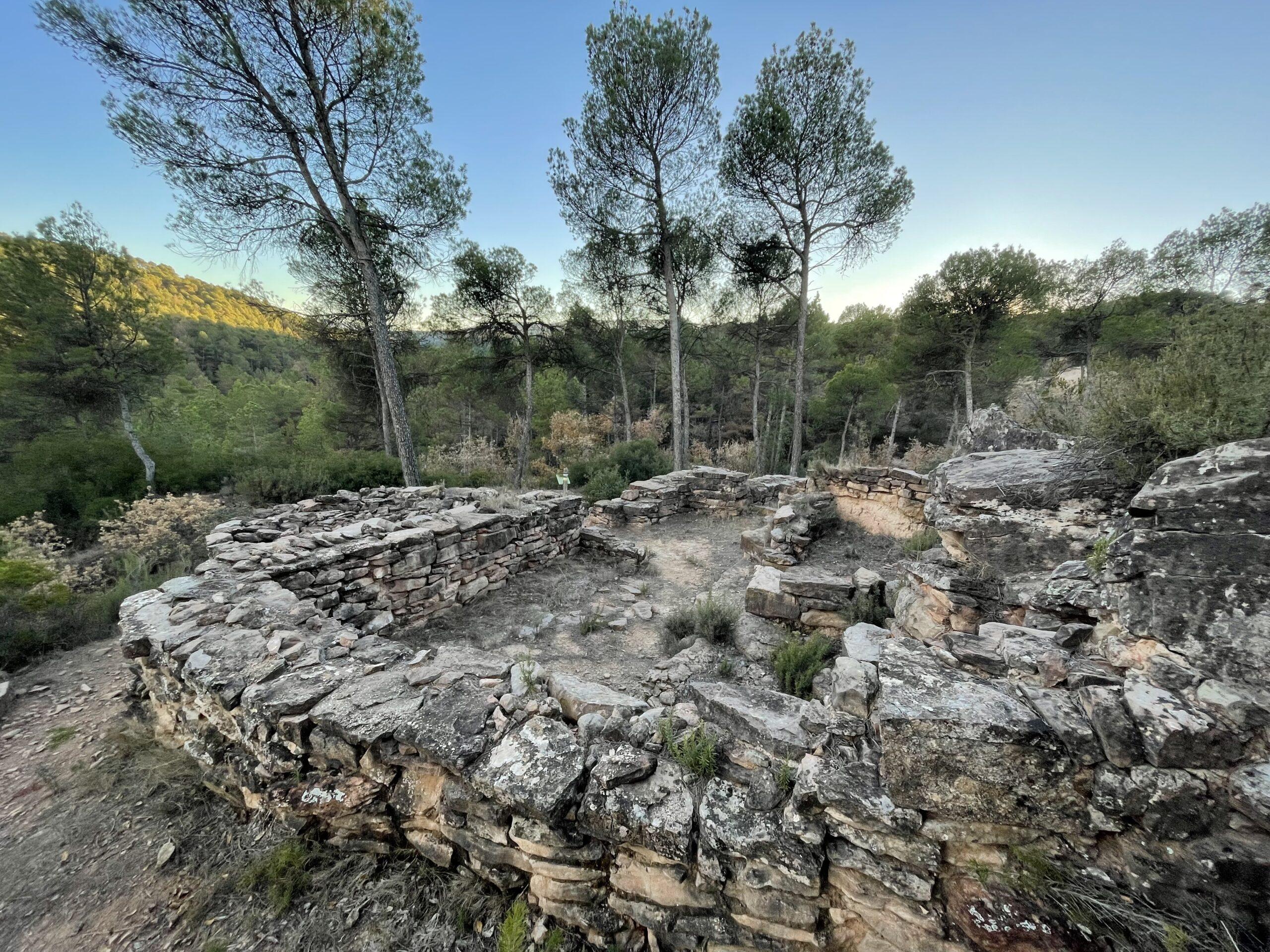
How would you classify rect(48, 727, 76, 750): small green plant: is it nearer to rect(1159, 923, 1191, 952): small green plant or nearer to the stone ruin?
the stone ruin

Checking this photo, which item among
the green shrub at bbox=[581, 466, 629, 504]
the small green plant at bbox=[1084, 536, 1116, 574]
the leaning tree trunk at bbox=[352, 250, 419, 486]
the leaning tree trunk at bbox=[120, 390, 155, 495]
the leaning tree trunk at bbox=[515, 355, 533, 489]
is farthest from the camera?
the leaning tree trunk at bbox=[515, 355, 533, 489]

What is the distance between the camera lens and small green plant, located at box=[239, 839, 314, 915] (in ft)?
5.93

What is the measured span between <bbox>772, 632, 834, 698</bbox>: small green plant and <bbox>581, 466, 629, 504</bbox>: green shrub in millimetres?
7173

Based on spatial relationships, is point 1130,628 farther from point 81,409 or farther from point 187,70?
point 81,409

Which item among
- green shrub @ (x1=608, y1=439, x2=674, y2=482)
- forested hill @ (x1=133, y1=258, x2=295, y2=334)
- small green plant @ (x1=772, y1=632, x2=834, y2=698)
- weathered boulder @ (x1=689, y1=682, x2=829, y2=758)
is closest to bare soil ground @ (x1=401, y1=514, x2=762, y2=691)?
small green plant @ (x1=772, y1=632, x2=834, y2=698)

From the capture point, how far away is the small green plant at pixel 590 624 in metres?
3.93

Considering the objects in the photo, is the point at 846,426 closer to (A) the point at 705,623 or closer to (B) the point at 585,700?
(A) the point at 705,623

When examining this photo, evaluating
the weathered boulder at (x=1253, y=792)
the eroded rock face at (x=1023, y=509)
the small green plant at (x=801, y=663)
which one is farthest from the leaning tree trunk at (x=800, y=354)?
the weathered boulder at (x=1253, y=792)

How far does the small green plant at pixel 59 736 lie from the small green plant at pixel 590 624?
3636 mm

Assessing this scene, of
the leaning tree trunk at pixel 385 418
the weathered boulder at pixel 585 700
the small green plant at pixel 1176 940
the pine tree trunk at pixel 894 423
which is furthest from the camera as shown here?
the pine tree trunk at pixel 894 423

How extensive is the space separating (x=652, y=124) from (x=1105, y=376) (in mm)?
10100

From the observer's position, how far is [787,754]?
1.68 meters

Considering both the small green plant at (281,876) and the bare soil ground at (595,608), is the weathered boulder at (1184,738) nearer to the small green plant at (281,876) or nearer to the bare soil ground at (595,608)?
the bare soil ground at (595,608)

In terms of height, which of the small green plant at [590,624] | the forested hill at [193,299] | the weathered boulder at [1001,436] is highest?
the forested hill at [193,299]
